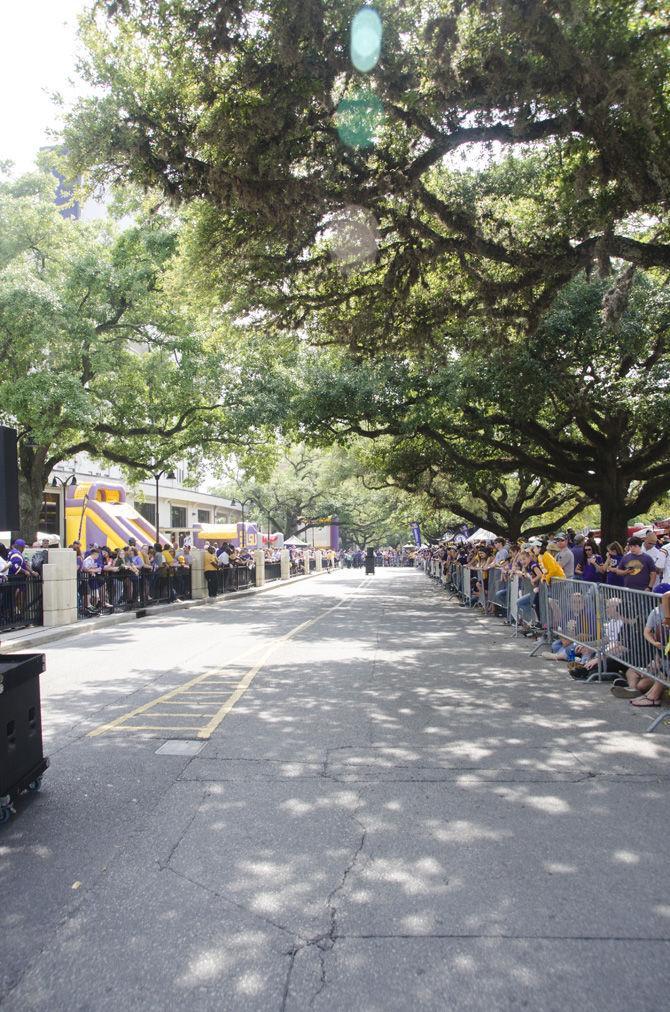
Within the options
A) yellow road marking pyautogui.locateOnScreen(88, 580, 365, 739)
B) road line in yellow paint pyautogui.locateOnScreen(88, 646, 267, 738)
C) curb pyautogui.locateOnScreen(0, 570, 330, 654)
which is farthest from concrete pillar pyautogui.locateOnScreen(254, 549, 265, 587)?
road line in yellow paint pyautogui.locateOnScreen(88, 646, 267, 738)

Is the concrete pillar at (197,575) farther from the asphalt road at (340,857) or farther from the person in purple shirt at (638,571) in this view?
the person in purple shirt at (638,571)

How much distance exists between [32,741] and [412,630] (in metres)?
12.2

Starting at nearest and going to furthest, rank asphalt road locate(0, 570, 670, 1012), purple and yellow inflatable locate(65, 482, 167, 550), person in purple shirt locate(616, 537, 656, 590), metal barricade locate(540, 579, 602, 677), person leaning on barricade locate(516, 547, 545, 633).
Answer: asphalt road locate(0, 570, 670, 1012)
person in purple shirt locate(616, 537, 656, 590)
metal barricade locate(540, 579, 602, 677)
person leaning on barricade locate(516, 547, 545, 633)
purple and yellow inflatable locate(65, 482, 167, 550)

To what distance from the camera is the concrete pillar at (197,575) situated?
87.4ft

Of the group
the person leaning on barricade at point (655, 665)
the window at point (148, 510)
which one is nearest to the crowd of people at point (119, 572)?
the person leaning on barricade at point (655, 665)

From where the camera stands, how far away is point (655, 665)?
26.6 feet

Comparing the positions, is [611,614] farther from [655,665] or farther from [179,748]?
[179,748]

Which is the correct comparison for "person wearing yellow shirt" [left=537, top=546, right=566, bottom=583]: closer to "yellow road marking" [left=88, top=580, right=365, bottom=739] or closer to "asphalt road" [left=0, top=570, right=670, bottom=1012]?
"asphalt road" [left=0, top=570, right=670, bottom=1012]

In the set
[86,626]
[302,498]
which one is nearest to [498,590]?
[86,626]

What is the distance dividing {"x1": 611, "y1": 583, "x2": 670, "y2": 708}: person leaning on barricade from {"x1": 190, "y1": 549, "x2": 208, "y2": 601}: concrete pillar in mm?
19517

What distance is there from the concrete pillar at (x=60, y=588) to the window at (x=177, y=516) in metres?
Result: 37.8

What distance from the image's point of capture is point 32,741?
5.16 m

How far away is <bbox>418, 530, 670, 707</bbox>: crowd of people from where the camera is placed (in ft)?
27.0

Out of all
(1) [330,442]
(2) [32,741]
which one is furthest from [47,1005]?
(1) [330,442]
